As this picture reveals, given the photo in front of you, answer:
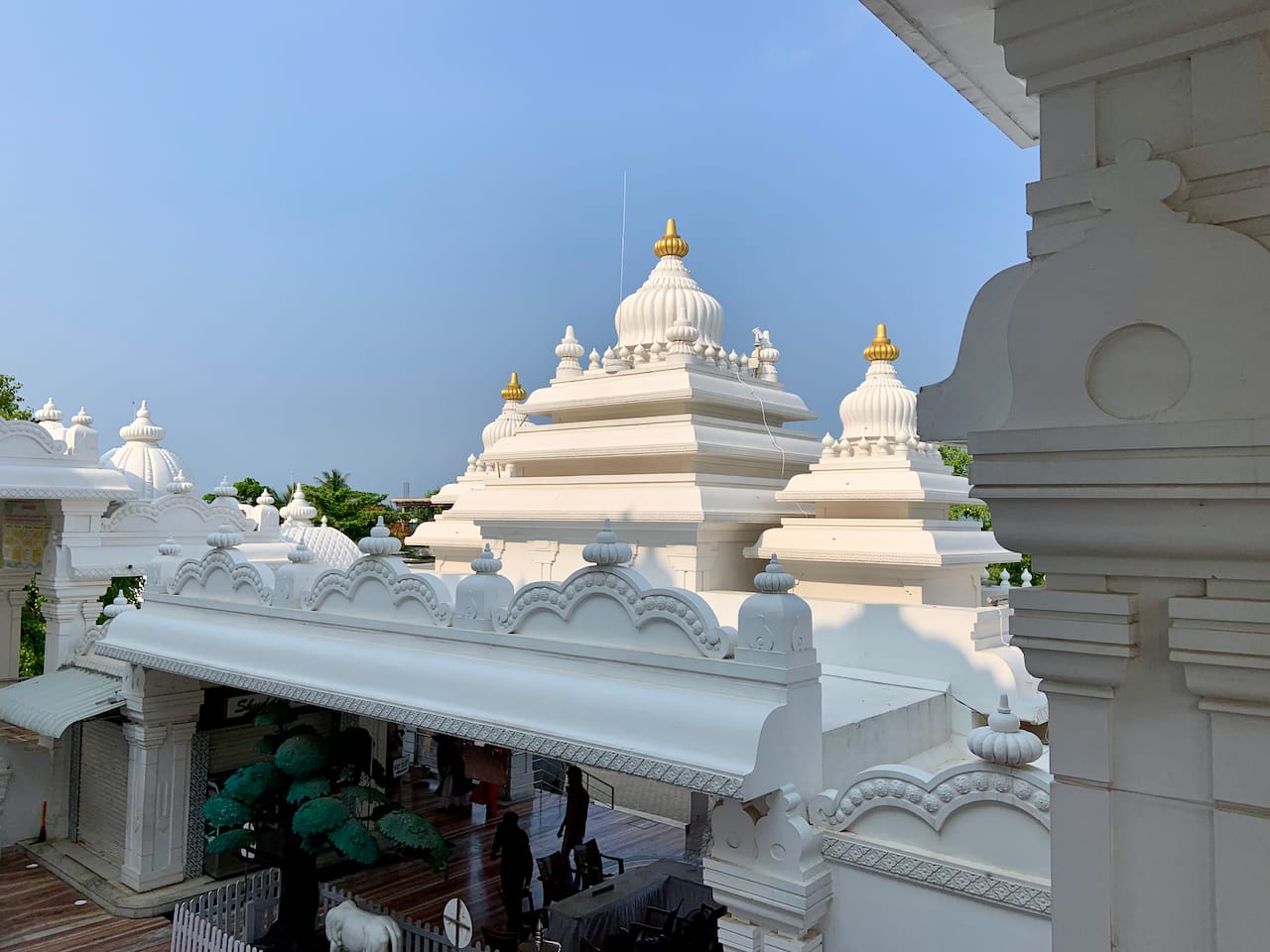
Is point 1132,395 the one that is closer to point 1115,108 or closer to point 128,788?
point 1115,108

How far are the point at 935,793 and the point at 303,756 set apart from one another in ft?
20.8

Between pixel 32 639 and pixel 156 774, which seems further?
pixel 32 639

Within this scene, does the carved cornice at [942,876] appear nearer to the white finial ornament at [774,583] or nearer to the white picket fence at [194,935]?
the white finial ornament at [774,583]

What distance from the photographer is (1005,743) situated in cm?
471

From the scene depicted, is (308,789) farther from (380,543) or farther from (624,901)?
(624,901)

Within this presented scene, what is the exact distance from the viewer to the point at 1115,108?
7.32 feet

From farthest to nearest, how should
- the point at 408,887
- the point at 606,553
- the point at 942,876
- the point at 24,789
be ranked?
the point at 24,789 → the point at 408,887 → the point at 606,553 → the point at 942,876

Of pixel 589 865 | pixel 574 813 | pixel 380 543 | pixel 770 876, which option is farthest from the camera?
pixel 574 813

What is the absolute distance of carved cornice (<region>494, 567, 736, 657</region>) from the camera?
550cm

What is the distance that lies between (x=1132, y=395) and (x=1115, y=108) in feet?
2.37

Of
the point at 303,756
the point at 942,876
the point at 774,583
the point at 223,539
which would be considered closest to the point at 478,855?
the point at 303,756

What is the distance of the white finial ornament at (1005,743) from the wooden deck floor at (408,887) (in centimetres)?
703

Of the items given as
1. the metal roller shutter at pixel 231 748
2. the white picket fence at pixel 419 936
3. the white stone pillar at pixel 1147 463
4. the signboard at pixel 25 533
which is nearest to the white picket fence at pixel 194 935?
the white picket fence at pixel 419 936

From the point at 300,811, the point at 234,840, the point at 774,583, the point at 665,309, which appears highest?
the point at 665,309
